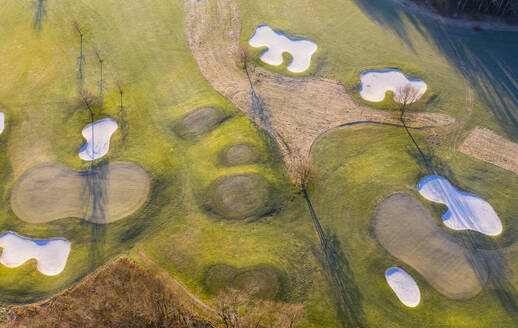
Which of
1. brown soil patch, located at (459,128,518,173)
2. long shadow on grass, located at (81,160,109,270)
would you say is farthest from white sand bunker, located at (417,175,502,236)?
long shadow on grass, located at (81,160,109,270)

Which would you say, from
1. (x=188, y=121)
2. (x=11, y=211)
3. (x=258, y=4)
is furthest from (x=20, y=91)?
(x=258, y=4)

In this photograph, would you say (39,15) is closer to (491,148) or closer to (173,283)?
(173,283)

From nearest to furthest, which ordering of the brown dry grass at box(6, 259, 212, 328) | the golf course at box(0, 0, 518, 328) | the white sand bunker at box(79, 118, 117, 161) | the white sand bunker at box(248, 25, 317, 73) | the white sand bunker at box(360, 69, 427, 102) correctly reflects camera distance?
1. the brown dry grass at box(6, 259, 212, 328)
2. the golf course at box(0, 0, 518, 328)
3. the white sand bunker at box(79, 118, 117, 161)
4. the white sand bunker at box(360, 69, 427, 102)
5. the white sand bunker at box(248, 25, 317, 73)

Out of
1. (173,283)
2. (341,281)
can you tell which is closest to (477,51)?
(341,281)

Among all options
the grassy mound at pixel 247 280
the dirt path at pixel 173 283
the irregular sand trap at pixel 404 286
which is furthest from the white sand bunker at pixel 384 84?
the dirt path at pixel 173 283

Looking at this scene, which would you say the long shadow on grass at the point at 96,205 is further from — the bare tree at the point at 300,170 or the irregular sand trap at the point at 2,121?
the bare tree at the point at 300,170

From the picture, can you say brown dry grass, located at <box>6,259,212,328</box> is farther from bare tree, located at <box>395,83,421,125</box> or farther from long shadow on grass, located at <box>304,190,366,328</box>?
bare tree, located at <box>395,83,421,125</box>
